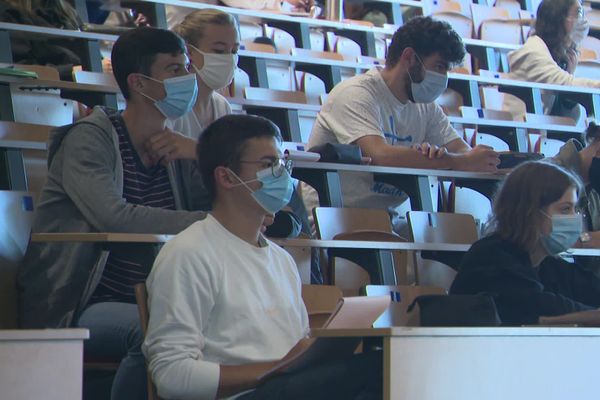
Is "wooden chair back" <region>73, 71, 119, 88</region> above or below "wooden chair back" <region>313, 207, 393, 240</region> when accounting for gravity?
above

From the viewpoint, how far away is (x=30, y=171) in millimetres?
3895

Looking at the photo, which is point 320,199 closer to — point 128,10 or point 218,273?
point 218,273

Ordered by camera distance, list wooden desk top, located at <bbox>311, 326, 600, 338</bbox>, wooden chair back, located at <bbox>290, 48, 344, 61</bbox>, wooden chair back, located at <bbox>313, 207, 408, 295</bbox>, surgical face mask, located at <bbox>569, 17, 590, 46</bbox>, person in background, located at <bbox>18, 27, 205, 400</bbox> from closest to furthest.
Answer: wooden desk top, located at <bbox>311, 326, 600, 338</bbox> < person in background, located at <bbox>18, 27, 205, 400</bbox> < wooden chair back, located at <bbox>313, 207, 408, 295</bbox> < wooden chair back, located at <bbox>290, 48, 344, 61</bbox> < surgical face mask, located at <bbox>569, 17, 590, 46</bbox>

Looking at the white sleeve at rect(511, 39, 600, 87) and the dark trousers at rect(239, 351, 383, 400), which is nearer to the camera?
the dark trousers at rect(239, 351, 383, 400)

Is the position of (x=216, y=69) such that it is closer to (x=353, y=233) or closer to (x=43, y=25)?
(x=353, y=233)

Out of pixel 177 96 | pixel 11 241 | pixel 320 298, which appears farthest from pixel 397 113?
pixel 11 241

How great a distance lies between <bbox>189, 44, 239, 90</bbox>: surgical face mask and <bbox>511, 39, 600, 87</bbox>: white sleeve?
3244 mm

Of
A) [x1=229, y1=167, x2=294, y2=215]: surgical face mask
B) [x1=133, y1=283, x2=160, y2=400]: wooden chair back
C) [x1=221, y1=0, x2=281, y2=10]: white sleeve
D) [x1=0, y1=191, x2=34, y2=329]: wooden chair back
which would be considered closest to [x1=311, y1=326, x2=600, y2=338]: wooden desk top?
[x1=133, y1=283, x2=160, y2=400]: wooden chair back

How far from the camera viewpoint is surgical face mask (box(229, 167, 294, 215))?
2650mm

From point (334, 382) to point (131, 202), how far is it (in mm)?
1077

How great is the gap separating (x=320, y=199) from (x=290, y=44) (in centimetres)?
287

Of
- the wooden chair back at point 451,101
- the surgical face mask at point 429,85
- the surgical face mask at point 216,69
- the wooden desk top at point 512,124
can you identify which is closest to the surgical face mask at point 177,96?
the surgical face mask at point 216,69

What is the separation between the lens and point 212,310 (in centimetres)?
246

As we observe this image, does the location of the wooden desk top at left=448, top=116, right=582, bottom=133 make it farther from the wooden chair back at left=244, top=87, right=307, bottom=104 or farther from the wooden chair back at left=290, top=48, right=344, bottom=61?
the wooden chair back at left=290, top=48, right=344, bottom=61
